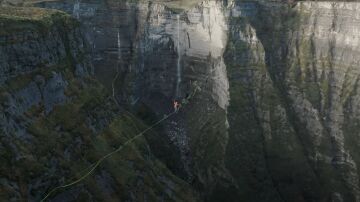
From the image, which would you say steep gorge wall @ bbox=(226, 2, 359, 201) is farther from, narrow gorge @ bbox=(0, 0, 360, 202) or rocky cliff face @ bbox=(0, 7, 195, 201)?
rocky cliff face @ bbox=(0, 7, 195, 201)

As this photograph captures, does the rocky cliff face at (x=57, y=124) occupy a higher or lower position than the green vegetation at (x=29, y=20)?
lower

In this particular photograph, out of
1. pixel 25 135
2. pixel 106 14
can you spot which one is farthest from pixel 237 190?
pixel 25 135

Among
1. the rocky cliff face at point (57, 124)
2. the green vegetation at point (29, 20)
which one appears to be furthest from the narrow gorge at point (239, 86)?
the green vegetation at point (29, 20)

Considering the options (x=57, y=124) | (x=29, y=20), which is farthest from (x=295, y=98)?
(x=29, y=20)

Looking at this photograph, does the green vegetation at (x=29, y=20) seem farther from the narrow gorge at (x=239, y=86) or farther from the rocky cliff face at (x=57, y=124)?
the narrow gorge at (x=239, y=86)

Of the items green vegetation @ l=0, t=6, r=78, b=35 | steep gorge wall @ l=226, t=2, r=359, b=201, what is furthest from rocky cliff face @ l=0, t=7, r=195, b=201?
steep gorge wall @ l=226, t=2, r=359, b=201

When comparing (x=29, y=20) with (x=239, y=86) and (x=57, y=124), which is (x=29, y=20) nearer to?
(x=57, y=124)

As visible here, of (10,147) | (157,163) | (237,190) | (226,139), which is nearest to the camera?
(10,147)

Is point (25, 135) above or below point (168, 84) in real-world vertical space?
above

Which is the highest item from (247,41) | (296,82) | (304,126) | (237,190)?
(247,41)

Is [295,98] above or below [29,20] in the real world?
below

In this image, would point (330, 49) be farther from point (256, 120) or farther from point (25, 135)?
point (25, 135)
